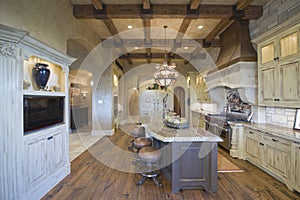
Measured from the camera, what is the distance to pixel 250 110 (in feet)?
14.7

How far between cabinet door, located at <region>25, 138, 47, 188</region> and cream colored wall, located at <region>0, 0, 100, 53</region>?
157cm

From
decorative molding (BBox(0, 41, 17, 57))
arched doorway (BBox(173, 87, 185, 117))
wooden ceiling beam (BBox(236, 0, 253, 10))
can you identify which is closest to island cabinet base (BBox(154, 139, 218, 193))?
decorative molding (BBox(0, 41, 17, 57))

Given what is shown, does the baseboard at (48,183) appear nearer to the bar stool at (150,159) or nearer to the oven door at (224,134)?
the bar stool at (150,159)

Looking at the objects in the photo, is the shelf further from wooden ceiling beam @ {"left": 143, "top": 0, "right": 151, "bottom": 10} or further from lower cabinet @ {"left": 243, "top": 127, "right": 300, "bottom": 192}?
lower cabinet @ {"left": 243, "top": 127, "right": 300, "bottom": 192}

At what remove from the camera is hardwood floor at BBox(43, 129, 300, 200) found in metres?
2.55

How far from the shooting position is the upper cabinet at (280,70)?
2.88 m

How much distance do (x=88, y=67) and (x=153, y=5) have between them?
3.85 m

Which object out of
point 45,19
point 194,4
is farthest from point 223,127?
point 45,19

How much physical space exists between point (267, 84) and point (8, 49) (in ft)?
14.5

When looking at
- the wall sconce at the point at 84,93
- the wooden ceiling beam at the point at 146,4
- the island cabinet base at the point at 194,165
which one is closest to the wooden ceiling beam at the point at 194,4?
the wooden ceiling beam at the point at 146,4

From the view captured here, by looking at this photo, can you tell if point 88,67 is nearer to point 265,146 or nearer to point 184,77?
point 184,77

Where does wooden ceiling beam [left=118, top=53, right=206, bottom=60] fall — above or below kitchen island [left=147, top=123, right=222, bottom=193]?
above

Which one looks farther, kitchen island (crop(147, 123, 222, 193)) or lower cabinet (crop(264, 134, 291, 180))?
lower cabinet (crop(264, 134, 291, 180))

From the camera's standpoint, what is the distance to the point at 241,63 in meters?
4.19
